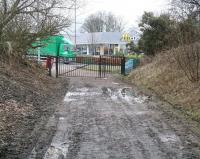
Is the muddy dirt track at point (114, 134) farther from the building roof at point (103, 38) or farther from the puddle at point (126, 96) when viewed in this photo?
the building roof at point (103, 38)

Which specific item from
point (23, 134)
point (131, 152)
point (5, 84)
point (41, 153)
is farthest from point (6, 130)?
point (5, 84)

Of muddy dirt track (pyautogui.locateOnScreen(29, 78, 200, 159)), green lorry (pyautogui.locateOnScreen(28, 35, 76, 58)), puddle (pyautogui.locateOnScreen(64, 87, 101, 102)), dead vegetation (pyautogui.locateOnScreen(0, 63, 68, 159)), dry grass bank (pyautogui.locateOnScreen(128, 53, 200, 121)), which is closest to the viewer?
muddy dirt track (pyautogui.locateOnScreen(29, 78, 200, 159))

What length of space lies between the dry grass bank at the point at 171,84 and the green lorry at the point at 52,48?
19.8 feet

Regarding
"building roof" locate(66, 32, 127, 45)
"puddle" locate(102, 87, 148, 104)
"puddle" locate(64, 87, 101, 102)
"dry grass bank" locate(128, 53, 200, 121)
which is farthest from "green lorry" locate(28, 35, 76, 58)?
"building roof" locate(66, 32, 127, 45)

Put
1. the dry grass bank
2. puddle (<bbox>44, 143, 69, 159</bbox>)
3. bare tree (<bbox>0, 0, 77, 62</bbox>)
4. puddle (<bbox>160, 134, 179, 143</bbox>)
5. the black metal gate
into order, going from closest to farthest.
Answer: puddle (<bbox>44, 143, 69, 159</bbox>)
puddle (<bbox>160, 134, 179, 143</bbox>)
the dry grass bank
bare tree (<bbox>0, 0, 77, 62</bbox>)
the black metal gate

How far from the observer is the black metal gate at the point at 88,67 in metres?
34.2

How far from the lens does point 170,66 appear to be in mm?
23828

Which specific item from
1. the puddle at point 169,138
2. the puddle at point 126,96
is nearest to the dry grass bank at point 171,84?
the puddle at point 126,96

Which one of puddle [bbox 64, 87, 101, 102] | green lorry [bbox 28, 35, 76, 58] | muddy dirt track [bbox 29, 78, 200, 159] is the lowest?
puddle [bbox 64, 87, 101, 102]

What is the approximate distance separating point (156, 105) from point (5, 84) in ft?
18.2

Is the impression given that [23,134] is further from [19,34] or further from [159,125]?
[19,34]

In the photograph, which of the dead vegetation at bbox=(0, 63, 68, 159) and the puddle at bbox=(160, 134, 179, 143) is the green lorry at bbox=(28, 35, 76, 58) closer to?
the dead vegetation at bbox=(0, 63, 68, 159)

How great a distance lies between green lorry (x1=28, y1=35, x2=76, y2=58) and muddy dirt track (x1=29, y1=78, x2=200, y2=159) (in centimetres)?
1275

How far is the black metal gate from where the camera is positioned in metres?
34.2
